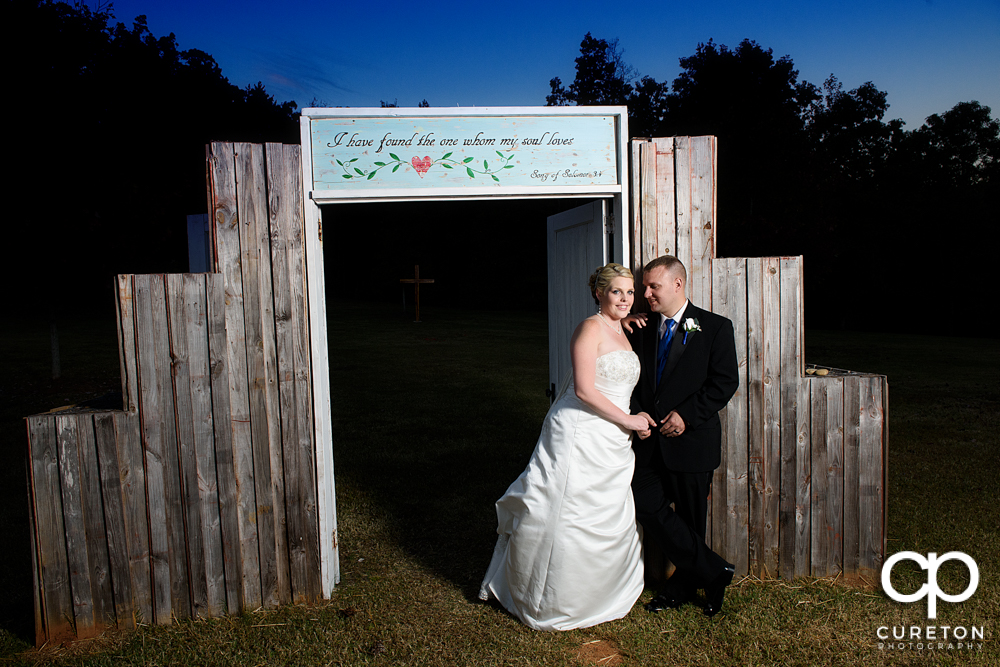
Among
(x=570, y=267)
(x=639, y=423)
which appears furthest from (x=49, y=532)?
(x=570, y=267)

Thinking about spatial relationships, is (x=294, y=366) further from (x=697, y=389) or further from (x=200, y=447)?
(x=697, y=389)

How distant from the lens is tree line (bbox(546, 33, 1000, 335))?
79.3 ft

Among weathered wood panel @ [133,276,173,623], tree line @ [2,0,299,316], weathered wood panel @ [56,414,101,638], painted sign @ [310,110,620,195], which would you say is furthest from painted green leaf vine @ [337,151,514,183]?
tree line @ [2,0,299,316]

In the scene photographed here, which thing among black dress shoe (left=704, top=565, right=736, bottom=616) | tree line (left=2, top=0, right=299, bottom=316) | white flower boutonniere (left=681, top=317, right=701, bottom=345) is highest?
tree line (left=2, top=0, right=299, bottom=316)

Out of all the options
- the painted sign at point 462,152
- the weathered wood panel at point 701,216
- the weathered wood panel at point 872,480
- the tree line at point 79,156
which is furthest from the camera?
the tree line at point 79,156

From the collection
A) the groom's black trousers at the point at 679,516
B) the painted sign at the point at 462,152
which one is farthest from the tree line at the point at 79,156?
the groom's black trousers at the point at 679,516

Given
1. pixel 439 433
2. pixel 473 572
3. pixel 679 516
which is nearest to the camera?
pixel 679 516

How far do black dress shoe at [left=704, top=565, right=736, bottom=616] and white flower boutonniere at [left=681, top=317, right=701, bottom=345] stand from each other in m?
1.31

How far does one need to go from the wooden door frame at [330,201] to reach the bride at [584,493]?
1.77 feet

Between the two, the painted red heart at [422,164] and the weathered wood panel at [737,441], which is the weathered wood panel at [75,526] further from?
the weathered wood panel at [737,441]

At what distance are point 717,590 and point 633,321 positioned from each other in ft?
5.20

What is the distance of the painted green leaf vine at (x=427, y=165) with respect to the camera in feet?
12.6

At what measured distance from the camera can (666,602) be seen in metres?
3.92

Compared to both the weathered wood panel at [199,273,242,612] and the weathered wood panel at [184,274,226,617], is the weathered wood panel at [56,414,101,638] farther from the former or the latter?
the weathered wood panel at [199,273,242,612]
